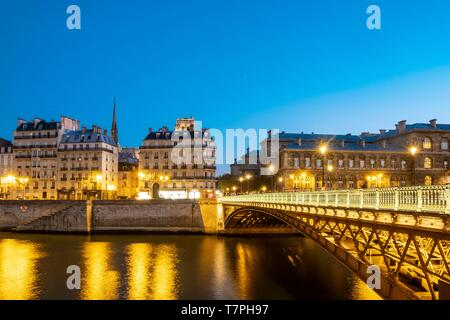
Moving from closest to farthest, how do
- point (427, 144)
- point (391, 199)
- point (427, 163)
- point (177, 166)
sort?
point (391, 199) → point (427, 163) → point (427, 144) → point (177, 166)

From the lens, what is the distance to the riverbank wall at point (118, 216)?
2694 inches

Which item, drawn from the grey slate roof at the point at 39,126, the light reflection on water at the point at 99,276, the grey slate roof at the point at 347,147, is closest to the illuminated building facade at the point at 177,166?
the grey slate roof at the point at 347,147

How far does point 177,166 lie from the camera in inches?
3656

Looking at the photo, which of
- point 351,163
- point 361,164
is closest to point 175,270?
point 351,163

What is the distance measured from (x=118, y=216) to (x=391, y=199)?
2375 inches

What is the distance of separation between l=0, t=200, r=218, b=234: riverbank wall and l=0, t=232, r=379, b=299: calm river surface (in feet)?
36.2

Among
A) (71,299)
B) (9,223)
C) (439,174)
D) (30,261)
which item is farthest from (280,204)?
(439,174)

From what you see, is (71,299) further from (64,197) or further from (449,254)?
(64,197)

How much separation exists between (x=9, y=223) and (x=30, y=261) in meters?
36.9

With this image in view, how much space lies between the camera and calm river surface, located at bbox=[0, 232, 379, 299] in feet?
97.2

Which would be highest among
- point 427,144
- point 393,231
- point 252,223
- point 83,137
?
point 83,137

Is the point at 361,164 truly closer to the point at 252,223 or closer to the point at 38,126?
the point at 252,223

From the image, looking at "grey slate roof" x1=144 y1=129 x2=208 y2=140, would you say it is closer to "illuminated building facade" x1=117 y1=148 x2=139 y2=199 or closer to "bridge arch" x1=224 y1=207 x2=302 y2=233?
"illuminated building facade" x1=117 y1=148 x2=139 y2=199

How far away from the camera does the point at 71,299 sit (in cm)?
2772
